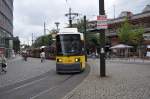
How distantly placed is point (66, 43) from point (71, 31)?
1.32 m

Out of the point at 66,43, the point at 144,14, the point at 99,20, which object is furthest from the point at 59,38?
the point at 144,14

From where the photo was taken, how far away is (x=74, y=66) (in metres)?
27.6

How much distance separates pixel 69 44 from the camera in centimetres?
2870

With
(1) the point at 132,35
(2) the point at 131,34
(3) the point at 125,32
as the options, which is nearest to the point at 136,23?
(2) the point at 131,34

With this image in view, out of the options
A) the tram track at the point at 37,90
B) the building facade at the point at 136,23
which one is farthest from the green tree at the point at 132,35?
the tram track at the point at 37,90

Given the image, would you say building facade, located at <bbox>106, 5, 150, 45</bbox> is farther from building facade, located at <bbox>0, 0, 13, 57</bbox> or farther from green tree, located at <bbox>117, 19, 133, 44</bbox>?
building facade, located at <bbox>0, 0, 13, 57</bbox>

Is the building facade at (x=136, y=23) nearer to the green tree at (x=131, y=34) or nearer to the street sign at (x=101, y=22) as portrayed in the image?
the green tree at (x=131, y=34)

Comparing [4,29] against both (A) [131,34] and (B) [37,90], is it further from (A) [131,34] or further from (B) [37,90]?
(B) [37,90]

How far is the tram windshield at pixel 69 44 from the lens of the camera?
1118 inches

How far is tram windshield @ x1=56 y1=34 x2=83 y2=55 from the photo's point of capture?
1118 inches

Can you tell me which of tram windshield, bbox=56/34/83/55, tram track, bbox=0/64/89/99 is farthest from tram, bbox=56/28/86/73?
tram track, bbox=0/64/89/99

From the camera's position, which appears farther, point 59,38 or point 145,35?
point 145,35

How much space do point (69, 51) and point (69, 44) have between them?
0.63m

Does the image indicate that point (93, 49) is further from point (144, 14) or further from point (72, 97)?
point (72, 97)
